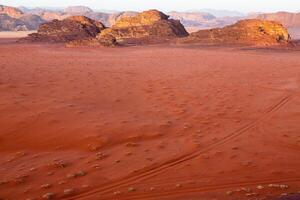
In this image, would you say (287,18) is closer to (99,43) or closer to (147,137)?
(99,43)

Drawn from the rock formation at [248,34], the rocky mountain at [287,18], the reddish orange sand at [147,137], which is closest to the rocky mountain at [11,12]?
the rocky mountain at [287,18]

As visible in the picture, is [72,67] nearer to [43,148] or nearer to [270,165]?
[43,148]

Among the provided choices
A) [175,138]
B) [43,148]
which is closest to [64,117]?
[43,148]

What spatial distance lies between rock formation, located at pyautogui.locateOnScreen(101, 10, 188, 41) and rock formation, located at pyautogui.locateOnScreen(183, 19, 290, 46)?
3.45 m

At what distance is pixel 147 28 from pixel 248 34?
9.80 metres

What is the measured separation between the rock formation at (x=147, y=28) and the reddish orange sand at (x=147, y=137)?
23.3 m

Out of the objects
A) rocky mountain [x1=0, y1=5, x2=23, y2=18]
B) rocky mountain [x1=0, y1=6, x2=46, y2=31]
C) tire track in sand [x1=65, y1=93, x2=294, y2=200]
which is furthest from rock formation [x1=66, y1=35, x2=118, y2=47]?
rocky mountain [x1=0, y1=5, x2=23, y2=18]

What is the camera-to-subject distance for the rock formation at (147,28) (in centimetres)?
3862

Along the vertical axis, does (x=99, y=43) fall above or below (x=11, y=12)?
below

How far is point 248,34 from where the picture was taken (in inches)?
1372

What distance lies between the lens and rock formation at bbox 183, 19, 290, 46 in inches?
1323

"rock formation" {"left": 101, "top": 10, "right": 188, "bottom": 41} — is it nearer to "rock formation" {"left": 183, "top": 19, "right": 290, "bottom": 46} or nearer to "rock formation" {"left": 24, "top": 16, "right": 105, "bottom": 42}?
"rock formation" {"left": 24, "top": 16, "right": 105, "bottom": 42}

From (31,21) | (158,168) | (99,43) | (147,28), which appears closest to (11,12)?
(31,21)

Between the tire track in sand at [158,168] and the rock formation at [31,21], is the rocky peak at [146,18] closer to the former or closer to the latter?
the tire track in sand at [158,168]
